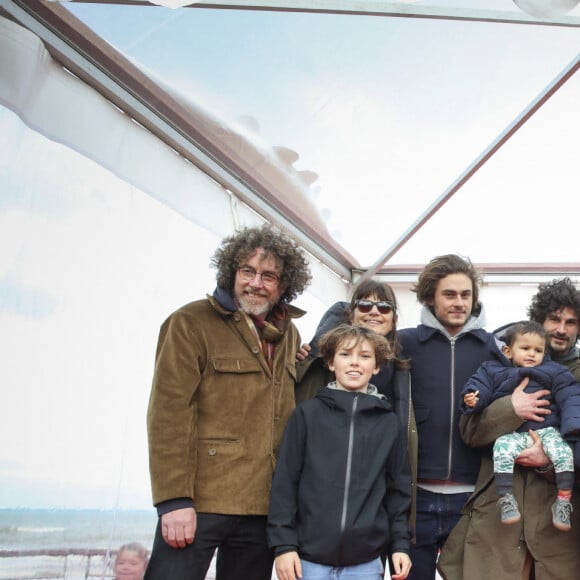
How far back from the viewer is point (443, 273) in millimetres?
2518

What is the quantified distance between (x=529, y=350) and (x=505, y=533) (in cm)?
57

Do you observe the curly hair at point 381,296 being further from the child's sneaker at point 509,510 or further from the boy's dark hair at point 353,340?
the child's sneaker at point 509,510

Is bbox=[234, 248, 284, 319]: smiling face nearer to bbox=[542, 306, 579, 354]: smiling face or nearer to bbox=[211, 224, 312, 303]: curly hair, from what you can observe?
bbox=[211, 224, 312, 303]: curly hair

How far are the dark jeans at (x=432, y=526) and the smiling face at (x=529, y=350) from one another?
1.51 ft

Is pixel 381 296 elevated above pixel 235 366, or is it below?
above

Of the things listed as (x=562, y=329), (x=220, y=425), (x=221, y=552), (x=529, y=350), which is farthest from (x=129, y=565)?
(x=562, y=329)

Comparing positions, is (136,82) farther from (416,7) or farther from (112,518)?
(112,518)

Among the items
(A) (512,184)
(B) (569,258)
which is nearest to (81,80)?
(A) (512,184)

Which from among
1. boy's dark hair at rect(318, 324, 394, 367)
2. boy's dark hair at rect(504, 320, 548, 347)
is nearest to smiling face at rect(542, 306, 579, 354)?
boy's dark hair at rect(504, 320, 548, 347)

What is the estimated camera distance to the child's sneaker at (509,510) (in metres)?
2.08

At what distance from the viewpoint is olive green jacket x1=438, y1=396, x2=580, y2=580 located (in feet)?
6.95

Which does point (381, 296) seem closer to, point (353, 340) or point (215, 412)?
point (353, 340)

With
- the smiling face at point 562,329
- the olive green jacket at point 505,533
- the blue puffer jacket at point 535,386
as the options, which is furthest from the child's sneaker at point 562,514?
the smiling face at point 562,329

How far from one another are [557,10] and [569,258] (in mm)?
3046
